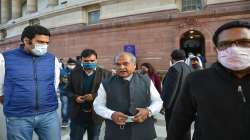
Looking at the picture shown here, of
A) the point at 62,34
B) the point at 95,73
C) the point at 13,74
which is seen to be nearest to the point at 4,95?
the point at 13,74

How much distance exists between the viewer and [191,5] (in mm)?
18891

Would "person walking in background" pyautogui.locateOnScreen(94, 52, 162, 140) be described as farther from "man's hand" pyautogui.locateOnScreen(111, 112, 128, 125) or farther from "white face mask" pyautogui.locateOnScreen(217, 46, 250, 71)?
"white face mask" pyautogui.locateOnScreen(217, 46, 250, 71)

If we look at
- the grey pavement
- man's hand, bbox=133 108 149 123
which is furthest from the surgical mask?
the grey pavement

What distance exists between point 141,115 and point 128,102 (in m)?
0.21

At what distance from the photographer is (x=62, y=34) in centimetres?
2505

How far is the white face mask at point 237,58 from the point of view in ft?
7.68

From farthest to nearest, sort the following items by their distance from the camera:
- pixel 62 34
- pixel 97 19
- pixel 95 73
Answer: pixel 62 34 < pixel 97 19 < pixel 95 73

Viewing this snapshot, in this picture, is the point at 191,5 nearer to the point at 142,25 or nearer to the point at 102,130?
the point at 142,25

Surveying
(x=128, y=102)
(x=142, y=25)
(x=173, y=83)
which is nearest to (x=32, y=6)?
(x=142, y=25)

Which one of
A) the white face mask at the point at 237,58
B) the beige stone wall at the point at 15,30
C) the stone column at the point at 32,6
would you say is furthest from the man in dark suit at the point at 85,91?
the stone column at the point at 32,6

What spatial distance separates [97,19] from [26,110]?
1977 cm

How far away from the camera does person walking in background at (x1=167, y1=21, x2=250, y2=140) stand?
2277 millimetres

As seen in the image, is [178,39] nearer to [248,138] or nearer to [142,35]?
[142,35]

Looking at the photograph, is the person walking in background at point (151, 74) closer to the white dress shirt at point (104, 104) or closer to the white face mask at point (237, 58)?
the white dress shirt at point (104, 104)
